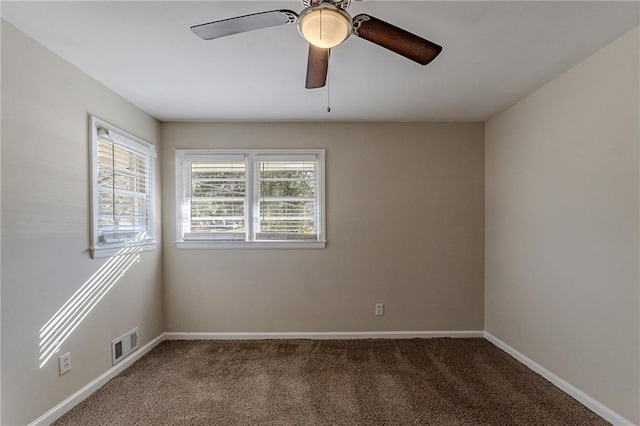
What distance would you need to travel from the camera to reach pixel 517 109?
10.4 ft

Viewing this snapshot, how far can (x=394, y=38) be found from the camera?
1.60 meters

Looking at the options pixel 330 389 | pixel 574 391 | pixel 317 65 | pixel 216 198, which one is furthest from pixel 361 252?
pixel 317 65

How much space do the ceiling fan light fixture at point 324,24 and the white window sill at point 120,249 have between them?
7.42 feet

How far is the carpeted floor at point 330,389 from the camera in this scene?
226 cm

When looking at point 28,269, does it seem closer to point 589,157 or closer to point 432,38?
point 432,38

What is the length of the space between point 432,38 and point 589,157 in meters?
1.39

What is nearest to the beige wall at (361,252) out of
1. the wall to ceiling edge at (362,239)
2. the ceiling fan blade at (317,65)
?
the wall to ceiling edge at (362,239)

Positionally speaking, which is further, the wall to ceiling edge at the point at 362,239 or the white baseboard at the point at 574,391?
the white baseboard at the point at 574,391

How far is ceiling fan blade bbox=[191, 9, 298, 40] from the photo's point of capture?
1450mm

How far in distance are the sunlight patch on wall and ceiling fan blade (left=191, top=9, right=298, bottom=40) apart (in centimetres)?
204

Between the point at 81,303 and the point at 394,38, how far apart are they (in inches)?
106

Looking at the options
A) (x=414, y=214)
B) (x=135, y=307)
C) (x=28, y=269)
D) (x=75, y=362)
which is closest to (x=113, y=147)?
(x=28, y=269)

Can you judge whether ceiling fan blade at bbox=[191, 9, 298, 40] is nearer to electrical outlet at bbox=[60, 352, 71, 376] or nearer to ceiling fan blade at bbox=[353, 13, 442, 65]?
ceiling fan blade at bbox=[353, 13, 442, 65]

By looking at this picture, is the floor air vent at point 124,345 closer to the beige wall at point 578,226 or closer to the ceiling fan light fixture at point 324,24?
the ceiling fan light fixture at point 324,24
